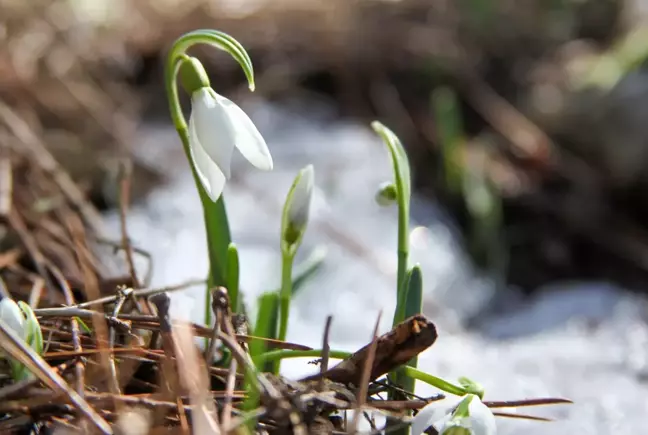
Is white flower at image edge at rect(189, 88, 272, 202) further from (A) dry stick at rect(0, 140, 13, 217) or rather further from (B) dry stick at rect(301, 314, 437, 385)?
(A) dry stick at rect(0, 140, 13, 217)

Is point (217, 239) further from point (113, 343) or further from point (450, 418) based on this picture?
point (450, 418)

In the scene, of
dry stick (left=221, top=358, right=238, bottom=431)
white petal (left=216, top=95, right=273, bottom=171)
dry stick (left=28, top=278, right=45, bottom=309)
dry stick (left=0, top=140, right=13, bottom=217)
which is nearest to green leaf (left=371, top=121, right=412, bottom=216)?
white petal (left=216, top=95, right=273, bottom=171)

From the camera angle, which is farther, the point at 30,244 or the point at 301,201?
the point at 30,244

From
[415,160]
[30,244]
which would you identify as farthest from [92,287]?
[415,160]

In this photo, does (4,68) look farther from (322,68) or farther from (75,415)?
(75,415)

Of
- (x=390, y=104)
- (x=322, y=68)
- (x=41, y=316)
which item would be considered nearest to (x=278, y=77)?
(x=322, y=68)

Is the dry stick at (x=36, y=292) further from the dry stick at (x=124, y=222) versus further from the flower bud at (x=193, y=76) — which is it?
the flower bud at (x=193, y=76)

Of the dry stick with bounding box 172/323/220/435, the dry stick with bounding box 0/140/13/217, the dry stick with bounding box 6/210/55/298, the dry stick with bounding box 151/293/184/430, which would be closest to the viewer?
the dry stick with bounding box 172/323/220/435
